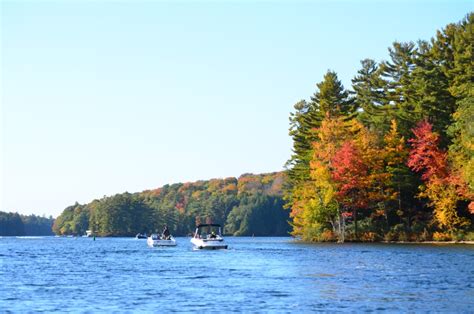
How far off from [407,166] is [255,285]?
2308 inches

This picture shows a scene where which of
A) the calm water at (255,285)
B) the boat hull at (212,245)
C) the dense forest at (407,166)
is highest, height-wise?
the dense forest at (407,166)

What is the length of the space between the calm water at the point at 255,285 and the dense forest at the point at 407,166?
25797 mm

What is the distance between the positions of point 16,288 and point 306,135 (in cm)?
8266

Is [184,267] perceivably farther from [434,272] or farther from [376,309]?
[376,309]

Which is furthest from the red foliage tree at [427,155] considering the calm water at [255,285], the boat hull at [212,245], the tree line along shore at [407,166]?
the calm water at [255,285]

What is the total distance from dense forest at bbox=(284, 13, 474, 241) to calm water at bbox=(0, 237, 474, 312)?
84.6 ft

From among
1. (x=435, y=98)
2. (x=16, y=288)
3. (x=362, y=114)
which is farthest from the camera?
(x=362, y=114)

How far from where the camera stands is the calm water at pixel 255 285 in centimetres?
3572

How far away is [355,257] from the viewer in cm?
6856

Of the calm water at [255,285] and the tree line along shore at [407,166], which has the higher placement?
the tree line along shore at [407,166]

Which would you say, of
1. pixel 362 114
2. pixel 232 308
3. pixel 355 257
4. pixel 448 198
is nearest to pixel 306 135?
pixel 362 114

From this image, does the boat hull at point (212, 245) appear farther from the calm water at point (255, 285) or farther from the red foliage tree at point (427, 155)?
the calm water at point (255, 285)

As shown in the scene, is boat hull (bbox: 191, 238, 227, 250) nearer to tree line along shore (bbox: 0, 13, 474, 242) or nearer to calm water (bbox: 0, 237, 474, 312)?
tree line along shore (bbox: 0, 13, 474, 242)

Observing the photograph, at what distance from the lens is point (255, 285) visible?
148 feet
